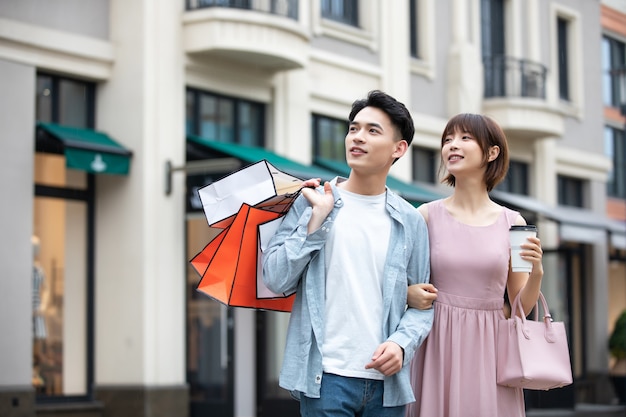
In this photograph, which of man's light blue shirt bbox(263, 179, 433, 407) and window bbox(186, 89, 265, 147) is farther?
window bbox(186, 89, 265, 147)

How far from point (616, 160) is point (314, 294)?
82.8 ft

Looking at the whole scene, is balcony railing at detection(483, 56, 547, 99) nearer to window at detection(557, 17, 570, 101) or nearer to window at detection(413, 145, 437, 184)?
window at detection(413, 145, 437, 184)

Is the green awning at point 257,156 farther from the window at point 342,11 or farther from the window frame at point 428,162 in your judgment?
the window frame at point 428,162

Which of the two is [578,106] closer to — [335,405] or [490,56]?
[490,56]

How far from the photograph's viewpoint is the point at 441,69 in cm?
2228

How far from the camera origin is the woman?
5090mm

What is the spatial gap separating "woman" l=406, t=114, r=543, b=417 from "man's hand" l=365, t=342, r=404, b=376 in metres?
0.56

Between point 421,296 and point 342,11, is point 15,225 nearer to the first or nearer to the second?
point 342,11

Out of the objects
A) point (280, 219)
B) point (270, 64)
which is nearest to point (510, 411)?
point (280, 219)

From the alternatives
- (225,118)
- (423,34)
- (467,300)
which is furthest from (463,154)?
(423,34)

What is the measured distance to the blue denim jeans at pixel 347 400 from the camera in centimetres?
459

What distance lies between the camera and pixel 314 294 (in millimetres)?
4664

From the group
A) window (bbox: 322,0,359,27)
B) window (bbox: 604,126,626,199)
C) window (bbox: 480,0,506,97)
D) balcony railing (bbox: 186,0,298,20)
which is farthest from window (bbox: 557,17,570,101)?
balcony railing (bbox: 186,0,298,20)

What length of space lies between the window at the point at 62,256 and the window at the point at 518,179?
1084cm
